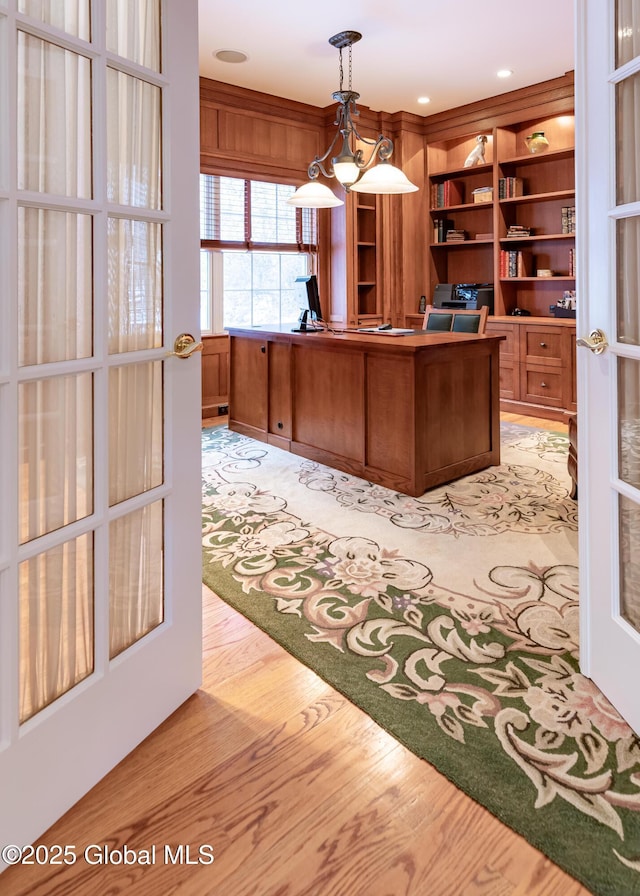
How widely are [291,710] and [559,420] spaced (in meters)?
4.57

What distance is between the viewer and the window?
5785 millimetres

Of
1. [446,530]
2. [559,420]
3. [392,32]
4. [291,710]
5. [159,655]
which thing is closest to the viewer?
[159,655]

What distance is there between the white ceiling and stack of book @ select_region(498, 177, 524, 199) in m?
0.78

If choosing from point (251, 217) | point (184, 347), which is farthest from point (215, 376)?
point (184, 347)

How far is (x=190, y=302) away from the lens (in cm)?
159

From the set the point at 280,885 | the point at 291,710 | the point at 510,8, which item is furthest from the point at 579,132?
the point at 510,8

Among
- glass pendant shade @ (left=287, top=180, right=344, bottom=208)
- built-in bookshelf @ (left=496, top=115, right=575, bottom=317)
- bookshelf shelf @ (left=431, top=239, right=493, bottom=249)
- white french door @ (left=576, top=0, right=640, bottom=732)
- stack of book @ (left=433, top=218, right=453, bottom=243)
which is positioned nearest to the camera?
white french door @ (left=576, top=0, right=640, bottom=732)

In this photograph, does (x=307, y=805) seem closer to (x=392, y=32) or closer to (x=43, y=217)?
(x=43, y=217)

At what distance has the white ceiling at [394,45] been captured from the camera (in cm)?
419

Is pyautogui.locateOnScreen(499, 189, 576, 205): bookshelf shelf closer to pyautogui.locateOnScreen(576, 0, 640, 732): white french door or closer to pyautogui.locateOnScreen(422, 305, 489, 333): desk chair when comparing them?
pyautogui.locateOnScreen(422, 305, 489, 333): desk chair

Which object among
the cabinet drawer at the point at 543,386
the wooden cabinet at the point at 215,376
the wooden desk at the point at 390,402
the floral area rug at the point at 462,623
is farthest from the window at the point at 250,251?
the floral area rug at the point at 462,623

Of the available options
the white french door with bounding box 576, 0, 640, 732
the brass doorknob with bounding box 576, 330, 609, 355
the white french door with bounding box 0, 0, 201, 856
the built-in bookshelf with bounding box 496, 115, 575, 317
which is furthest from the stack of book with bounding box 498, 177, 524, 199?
the white french door with bounding box 0, 0, 201, 856

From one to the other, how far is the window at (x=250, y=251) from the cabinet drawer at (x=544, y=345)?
219 centimetres

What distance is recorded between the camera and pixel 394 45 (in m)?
4.79
